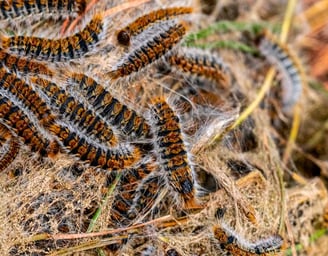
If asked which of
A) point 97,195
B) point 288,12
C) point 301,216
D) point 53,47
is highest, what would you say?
point 288,12

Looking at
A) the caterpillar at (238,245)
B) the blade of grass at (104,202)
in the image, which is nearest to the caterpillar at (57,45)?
the blade of grass at (104,202)

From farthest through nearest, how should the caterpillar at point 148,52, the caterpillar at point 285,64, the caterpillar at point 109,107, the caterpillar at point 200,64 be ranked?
1. the caterpillar at point 285,64
2. the caterpillar at point 200,64
3. the caterpillar at point 148,52
4. the caterpillar at point 109,107

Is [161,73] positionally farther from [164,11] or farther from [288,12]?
[288,12]

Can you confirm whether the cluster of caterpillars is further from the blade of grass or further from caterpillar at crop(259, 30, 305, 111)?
caterpillar at crop(259, 30, 305, 111)

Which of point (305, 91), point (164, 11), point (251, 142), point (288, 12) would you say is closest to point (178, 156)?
point (251, 142)

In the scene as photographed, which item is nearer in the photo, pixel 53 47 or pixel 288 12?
pixel 53 47

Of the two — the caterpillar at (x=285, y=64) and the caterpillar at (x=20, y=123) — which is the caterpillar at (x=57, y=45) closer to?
the caterpillar at (x=20, y=123)

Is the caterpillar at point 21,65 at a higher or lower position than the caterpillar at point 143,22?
lower
